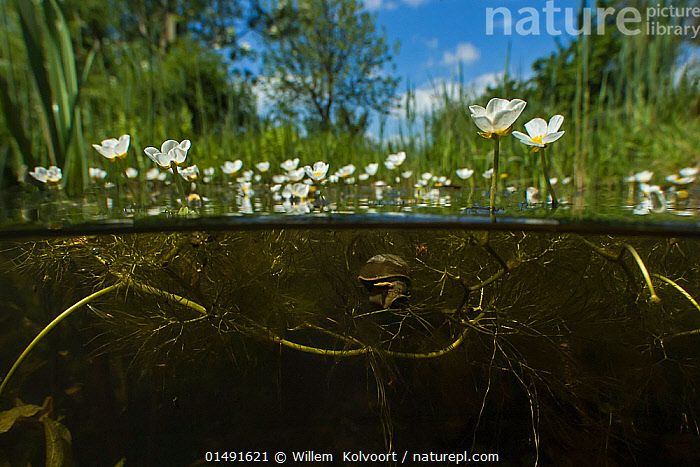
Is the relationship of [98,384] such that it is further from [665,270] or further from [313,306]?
[665,270]

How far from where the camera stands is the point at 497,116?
87 cm

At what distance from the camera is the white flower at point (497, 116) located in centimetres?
86

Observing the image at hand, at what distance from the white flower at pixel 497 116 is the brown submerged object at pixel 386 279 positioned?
319 millimetres

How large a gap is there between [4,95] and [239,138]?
2053 mm

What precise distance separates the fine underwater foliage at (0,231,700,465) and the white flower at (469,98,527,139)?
214 mm

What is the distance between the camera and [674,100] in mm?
3672

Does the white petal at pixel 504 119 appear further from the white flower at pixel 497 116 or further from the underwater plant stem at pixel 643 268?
the underwater plant stem at pixel 643 268

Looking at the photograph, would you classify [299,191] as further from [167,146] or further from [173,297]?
[173,297]

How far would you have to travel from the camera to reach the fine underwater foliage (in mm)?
859

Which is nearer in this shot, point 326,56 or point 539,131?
point 539,131

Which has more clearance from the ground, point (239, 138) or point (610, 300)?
point (239, 138)

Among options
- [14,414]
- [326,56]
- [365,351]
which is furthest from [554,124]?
[326,56]

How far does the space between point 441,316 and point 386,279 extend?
0.46 feet

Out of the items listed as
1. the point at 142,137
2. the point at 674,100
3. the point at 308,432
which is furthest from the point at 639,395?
the point at 674,100
